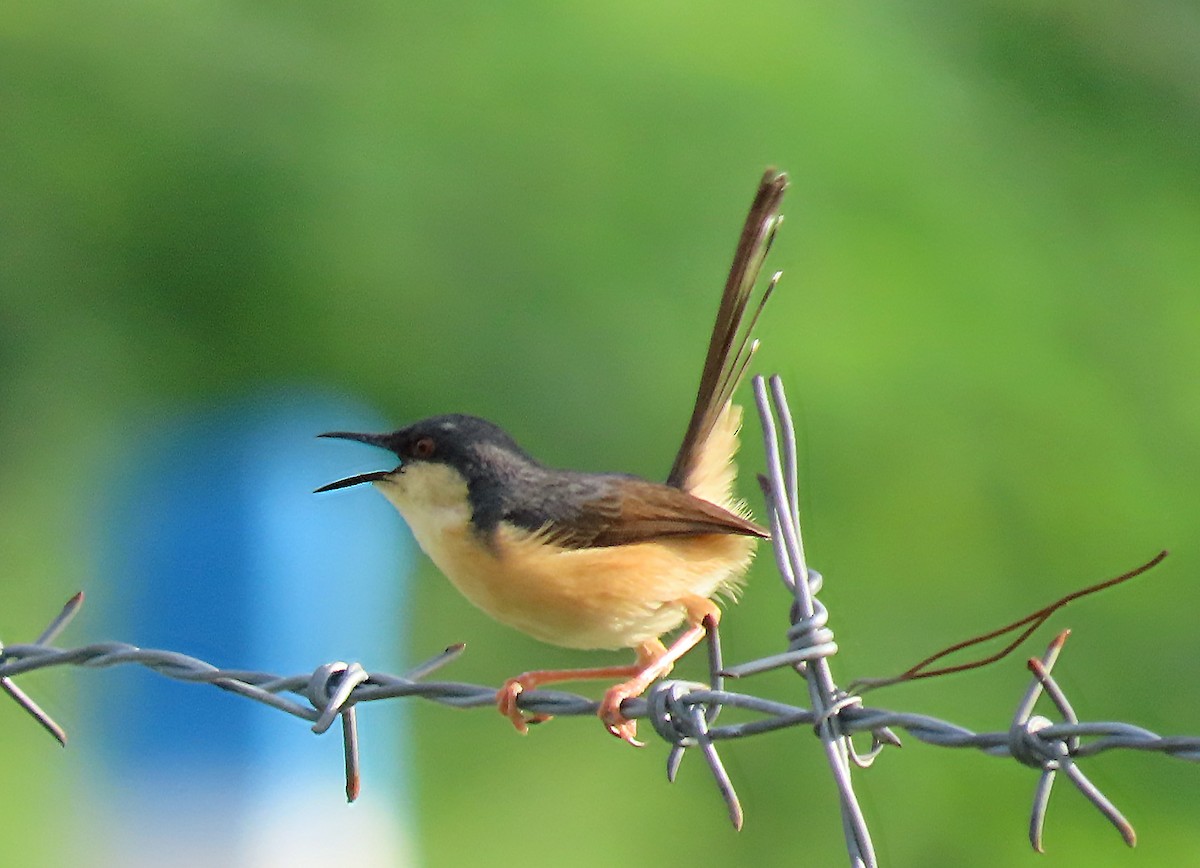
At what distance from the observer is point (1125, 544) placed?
6672 millimetres

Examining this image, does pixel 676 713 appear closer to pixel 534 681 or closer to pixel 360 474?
pixel 534 681

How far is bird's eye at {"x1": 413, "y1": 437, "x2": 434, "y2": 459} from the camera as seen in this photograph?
288 cm

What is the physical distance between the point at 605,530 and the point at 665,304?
5.32 metres

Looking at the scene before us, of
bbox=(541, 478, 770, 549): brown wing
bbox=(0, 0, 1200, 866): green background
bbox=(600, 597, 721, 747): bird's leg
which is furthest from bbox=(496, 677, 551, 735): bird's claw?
bbox=(0, 0, 1200, 866): green background

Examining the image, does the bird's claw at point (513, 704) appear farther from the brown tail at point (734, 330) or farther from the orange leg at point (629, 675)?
the brown tail at point (734, 330)

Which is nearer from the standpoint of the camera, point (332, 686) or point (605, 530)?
point (332, 686)

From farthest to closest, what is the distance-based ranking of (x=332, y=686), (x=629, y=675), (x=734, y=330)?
(x=629, y=675) < (x=734, y=330) < (x=332, y=686)

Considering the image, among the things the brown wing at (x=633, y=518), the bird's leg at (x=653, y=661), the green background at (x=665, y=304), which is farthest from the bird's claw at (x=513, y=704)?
the green background at (x=665, y=304)

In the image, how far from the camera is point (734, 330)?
2670mm

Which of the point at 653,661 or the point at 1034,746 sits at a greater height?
the point at 1034,746

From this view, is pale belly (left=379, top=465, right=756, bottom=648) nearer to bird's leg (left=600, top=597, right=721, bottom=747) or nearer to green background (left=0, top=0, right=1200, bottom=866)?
bird's leg (left=600, top=597, right=721, bottom=747)

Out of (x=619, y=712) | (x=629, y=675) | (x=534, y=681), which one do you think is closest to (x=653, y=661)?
(x=629, y=675)

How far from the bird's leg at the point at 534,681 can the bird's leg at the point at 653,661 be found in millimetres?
16

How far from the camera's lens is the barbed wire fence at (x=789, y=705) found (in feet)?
5.04
